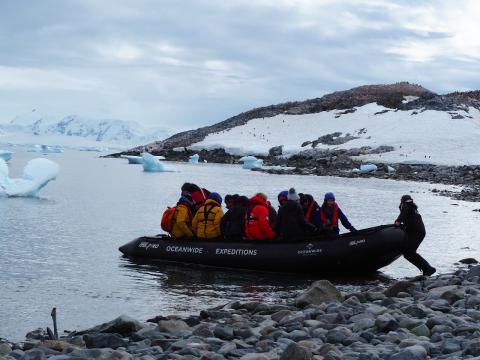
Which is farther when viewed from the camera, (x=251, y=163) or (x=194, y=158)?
(x=194, y=158)

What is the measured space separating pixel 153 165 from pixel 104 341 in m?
43.5

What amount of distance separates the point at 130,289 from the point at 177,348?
5618 mm

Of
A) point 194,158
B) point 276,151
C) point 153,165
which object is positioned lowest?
point 153,165

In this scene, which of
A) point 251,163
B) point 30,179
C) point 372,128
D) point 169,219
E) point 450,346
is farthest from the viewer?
point 372,128

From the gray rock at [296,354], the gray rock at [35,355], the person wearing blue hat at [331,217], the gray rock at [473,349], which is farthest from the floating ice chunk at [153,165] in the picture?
the gray rock at [473,349]

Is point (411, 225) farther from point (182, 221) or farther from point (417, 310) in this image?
point (417, 310)

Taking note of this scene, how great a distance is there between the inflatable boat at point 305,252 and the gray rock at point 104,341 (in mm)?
6055

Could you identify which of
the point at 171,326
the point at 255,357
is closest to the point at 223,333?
the point at 171,326

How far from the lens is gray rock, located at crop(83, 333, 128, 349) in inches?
277

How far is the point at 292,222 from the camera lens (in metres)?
12.7

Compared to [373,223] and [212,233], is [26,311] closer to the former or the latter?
[212,233]

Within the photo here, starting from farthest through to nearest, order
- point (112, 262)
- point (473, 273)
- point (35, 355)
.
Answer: point (112, 262), point (473, 273), point (35, 355)

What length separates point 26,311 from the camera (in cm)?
1008

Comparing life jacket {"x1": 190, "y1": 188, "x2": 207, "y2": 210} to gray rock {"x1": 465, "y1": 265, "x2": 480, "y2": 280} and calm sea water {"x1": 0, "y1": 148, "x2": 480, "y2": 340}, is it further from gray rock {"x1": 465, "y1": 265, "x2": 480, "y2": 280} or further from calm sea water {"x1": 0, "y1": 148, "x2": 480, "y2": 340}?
gray rock {"x1": 465, "y1": 265, "x2": 480, "y2": 280}
